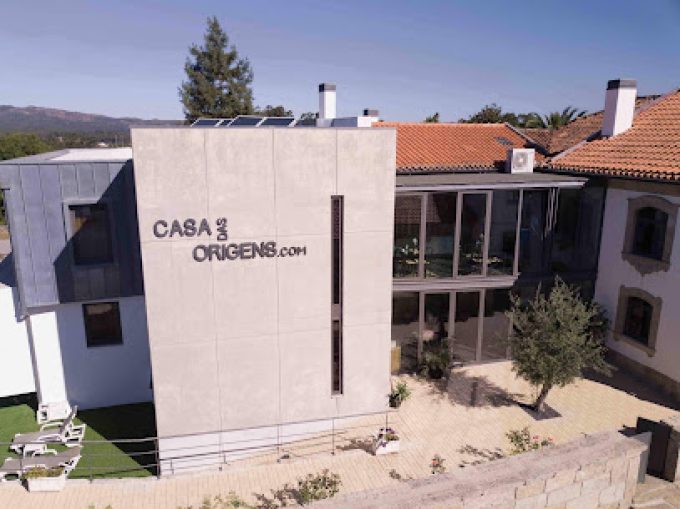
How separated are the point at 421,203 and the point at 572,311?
5.92 metres

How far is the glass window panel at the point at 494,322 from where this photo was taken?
19375mm

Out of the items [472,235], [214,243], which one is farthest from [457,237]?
[214,243]

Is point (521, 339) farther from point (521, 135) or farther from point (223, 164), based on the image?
point (521, 135)

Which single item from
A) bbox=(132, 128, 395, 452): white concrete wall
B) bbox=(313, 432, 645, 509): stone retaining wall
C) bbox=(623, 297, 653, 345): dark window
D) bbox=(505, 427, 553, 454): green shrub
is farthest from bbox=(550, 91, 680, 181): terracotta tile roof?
bbox=(313, 432, 645, 509): stone retaining wall

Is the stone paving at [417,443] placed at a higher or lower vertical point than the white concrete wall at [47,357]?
lower

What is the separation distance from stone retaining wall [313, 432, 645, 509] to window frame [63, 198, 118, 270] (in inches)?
472

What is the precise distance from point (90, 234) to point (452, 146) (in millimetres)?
15536

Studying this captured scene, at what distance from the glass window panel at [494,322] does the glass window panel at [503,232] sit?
113cm

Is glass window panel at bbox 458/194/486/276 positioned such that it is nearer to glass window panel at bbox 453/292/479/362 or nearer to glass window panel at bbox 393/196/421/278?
glass window panel at bbox 453/292/479/362

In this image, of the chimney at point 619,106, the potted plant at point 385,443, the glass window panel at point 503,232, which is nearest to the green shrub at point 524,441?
the potted plant at point 385,443

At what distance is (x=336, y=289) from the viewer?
1454 cm

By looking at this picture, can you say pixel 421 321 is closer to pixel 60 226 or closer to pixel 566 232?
pixel 566 232

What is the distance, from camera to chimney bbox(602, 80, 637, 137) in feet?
66.5

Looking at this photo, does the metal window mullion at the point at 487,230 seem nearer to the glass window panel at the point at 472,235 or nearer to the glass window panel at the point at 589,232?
the glass window panel at the point at 472,235
